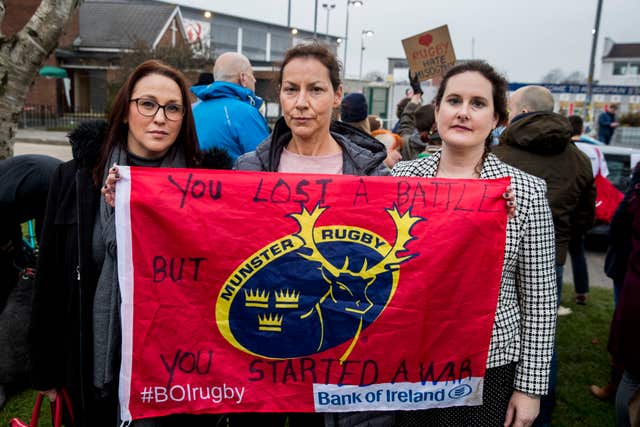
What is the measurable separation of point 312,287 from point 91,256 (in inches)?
36.8

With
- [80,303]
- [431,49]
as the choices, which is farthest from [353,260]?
[431,49]

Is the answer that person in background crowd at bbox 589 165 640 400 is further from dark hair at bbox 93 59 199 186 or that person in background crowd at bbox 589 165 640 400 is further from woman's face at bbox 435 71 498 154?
dark hair at bbox 93 59 199 186

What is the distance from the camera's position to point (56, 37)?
4828mm

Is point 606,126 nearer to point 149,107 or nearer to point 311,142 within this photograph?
point 311,142

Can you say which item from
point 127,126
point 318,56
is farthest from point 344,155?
point 127,126

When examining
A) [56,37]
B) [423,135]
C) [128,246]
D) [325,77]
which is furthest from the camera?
[423,135]

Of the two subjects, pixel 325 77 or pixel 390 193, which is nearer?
pixel 390 193

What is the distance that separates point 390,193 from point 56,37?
4118 millimetres

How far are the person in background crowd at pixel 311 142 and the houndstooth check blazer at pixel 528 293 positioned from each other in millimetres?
579

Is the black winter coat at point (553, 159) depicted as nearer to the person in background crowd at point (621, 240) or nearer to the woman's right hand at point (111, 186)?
the person in background crowd at point (621, 240)

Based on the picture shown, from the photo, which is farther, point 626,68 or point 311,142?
point 626,68

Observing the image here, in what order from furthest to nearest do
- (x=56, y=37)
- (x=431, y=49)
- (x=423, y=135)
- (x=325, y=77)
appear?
(x=431, y=49)
(x=423, y=135)
(x=56, y=37)
(x=325, y=77)

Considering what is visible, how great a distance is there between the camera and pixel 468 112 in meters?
2.14

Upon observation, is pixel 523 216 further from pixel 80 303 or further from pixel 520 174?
pixel 80 303
